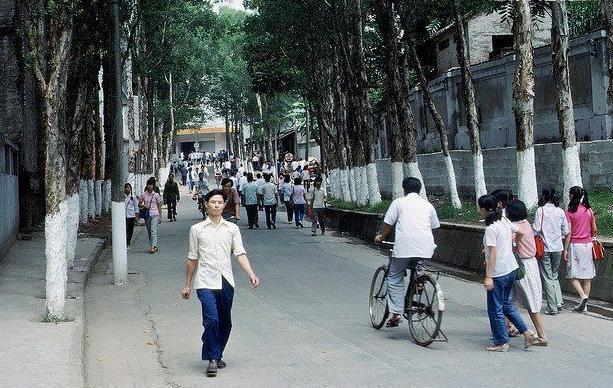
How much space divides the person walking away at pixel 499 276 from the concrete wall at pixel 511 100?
1155 cm

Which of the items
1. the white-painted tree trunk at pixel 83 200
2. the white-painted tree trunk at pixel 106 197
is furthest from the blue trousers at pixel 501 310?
the white-painted tree trunk at pixel 106 197

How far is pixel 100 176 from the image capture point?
36938 millimetres

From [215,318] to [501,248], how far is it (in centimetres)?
321

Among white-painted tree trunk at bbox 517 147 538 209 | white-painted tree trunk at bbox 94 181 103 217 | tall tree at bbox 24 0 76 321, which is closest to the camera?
tall tree at bbox 24 0 76 321

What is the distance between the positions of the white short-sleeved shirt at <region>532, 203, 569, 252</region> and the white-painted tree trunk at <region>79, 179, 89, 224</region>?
18.8 metres

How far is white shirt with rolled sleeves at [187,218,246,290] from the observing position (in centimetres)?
911

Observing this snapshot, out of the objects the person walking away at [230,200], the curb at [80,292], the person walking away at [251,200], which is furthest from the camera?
the person walking away at [251,200]

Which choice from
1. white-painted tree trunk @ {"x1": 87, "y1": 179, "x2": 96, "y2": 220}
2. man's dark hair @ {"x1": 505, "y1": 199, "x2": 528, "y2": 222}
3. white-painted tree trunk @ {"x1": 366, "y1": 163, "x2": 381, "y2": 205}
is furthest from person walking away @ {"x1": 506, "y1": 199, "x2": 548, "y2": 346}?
white-painted tree trunk @ {"x1": 87, "y1": 179, "x2": 96, "y2": 220}

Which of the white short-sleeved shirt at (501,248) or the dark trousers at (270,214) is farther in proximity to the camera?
the dark trousers at (270,214)

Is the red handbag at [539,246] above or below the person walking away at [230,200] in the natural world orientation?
below

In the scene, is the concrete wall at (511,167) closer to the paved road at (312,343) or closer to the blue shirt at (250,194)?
the paved road at (312,343)

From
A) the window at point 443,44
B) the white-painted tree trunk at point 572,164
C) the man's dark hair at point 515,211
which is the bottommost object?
the man's dark hair at point 515,211

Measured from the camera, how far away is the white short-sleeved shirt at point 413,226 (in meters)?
10.6

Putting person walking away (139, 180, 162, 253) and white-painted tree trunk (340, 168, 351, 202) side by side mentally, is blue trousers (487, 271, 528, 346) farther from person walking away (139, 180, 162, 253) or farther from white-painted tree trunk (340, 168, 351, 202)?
white-painted tree trunk (340, 168, 351, 202)
